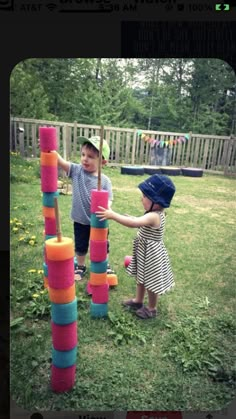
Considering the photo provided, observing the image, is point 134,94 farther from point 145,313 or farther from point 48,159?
point 145,313

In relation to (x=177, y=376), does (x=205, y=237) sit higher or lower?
higher

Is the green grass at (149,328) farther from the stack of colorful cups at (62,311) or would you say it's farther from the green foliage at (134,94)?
the green foliage at (134,94)

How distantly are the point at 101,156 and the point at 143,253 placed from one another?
43 cm

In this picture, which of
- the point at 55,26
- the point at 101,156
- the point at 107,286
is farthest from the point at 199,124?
the point at 107,286

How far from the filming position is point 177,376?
48.1 inches

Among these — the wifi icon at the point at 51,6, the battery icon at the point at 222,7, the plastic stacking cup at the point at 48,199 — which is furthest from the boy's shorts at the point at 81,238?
the battery icon at the point at 222,7

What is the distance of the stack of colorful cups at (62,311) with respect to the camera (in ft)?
3.46

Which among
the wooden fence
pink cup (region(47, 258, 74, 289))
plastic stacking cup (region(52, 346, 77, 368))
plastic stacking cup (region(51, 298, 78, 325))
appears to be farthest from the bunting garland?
plastic stacking cup (region(52, 346, 77, 368))

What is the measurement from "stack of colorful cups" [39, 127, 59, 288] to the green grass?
2 centimetres

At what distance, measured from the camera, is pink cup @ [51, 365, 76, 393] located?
3.89 feet

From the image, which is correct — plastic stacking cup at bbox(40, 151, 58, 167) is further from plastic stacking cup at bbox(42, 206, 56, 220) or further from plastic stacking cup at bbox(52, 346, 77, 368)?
plastic stacking cup at bbox(52, 346, 77, 368)

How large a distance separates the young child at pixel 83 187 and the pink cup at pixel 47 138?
5cm

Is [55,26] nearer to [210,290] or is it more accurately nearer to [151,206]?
[151,206]

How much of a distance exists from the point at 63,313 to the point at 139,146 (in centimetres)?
56
